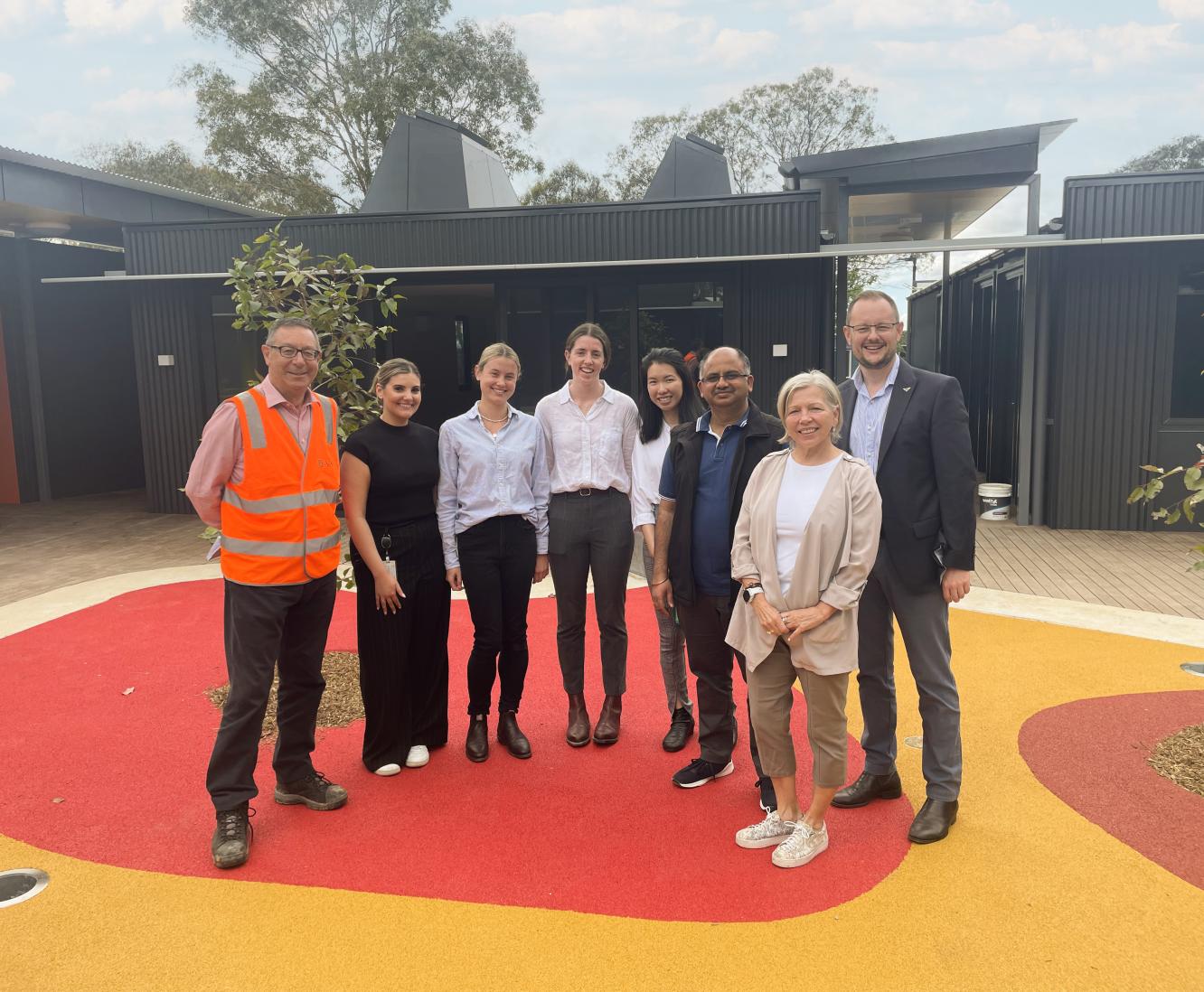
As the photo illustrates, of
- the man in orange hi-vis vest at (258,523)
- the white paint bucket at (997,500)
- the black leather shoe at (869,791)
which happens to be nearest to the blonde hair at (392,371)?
the man in orange hi-vis vest at (258,523)

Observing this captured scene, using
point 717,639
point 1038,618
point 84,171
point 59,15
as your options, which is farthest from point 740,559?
point 59,15

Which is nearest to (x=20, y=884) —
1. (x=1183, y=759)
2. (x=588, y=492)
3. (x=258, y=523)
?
(x=258, y=523)

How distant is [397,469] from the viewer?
337 cm

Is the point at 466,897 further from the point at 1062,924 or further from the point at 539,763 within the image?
the point at 1062,924

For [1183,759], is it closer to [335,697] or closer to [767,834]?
[767,834]

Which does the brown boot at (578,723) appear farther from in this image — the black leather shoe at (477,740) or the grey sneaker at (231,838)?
the grey sneaker at (231,838)

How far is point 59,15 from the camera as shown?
144 ft

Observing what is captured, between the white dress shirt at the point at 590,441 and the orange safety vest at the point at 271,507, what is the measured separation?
3.27 feet

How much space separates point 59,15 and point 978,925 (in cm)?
5686

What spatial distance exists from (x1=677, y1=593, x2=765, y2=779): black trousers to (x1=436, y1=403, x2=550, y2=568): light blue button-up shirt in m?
0.85

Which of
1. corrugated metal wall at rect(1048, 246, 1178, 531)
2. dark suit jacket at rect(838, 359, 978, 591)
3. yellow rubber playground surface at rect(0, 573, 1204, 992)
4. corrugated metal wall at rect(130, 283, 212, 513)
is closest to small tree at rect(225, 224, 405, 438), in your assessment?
yellow rubber playground surface at rect(0, 573, 1204, 992)

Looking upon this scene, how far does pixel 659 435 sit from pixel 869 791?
161 cm

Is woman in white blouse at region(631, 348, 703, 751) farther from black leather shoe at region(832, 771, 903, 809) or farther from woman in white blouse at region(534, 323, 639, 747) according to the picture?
black leather shoe at region(832, 771, 903, 809)

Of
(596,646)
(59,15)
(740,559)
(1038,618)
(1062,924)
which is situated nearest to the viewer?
(1062,924)
